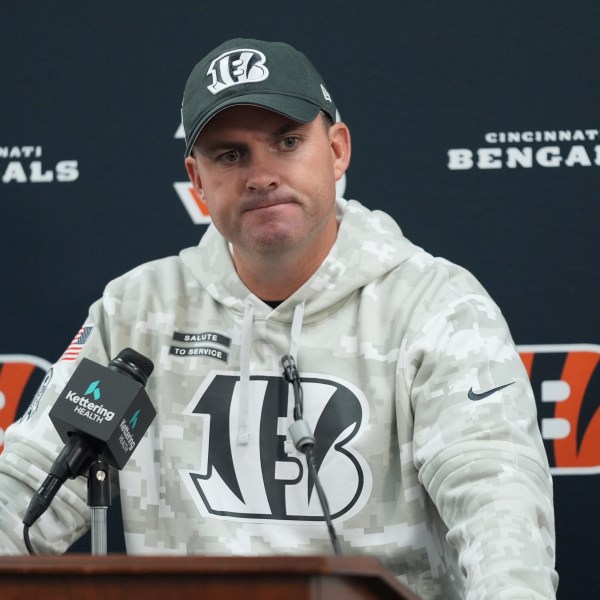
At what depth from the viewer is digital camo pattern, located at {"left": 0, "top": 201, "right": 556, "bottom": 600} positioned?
1.55 m

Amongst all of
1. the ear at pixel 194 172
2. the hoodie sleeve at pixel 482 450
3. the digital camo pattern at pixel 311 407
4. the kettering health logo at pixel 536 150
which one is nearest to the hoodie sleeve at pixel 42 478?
the digital camo pattern at pixel 311 407

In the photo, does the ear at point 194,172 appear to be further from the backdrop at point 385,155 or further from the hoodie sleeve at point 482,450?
the hoodie sleeve at point 482,450

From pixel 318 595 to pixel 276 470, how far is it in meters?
0.86

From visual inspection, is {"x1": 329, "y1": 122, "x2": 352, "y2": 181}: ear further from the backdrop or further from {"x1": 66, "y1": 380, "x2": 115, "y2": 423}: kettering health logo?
{"x1": 66, "y1": 380, "x2": 115, "y2": 423}: kettering health logo

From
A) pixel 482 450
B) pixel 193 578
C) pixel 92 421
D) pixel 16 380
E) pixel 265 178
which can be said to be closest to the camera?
pixel 193 578

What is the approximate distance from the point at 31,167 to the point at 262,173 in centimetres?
60

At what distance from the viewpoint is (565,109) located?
1.95 metres

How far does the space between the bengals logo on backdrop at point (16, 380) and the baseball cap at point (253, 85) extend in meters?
0.56

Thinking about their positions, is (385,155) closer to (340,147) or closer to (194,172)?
(340,147)

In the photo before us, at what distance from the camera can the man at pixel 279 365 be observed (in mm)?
1571

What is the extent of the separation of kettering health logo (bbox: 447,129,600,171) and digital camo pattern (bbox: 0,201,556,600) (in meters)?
0.28

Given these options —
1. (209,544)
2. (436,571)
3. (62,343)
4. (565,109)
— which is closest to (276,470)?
(209,544)

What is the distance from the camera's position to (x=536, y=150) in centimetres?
196

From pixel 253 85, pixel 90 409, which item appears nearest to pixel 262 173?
pixel 253 85
